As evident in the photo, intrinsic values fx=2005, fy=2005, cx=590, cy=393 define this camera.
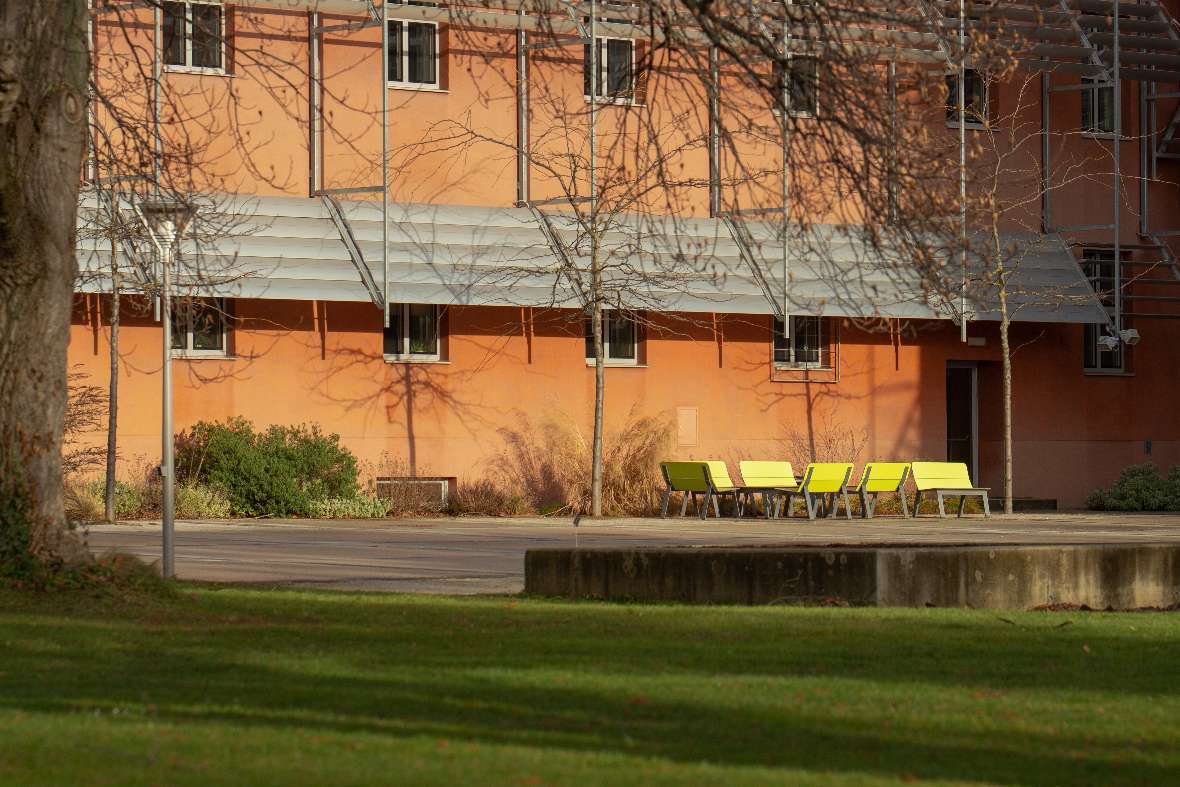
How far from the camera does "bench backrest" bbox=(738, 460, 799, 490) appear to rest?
99.8ft

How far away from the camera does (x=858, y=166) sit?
1285 centimetres

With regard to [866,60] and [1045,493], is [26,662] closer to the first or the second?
[866,60]

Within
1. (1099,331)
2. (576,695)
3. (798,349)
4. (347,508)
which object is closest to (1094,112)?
(1099,331)

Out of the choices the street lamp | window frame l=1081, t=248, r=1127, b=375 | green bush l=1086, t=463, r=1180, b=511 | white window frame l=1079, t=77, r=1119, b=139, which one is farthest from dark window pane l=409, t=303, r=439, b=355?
the street lamp

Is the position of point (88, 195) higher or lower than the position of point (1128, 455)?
higher

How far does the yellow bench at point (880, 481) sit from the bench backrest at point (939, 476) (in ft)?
0.69

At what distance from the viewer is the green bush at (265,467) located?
94.1 feet

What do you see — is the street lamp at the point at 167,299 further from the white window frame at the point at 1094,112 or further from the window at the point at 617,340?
Answer: the white window frame at the point at 1094,112

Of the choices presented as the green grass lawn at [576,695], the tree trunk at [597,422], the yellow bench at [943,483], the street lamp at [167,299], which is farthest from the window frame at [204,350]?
the green grass lawn at [576,695]

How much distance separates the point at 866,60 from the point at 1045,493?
2486 centimetres

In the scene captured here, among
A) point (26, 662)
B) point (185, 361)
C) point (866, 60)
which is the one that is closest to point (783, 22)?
point (866, 60)

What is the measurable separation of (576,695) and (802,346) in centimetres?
2683

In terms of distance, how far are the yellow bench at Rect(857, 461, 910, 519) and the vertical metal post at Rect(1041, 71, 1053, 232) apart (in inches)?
289

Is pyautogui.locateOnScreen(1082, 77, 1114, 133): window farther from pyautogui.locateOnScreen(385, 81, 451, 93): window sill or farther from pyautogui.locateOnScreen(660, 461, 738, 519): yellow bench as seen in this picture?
pyautogui.locateOnScreen(385, 81, 451, 93): window sill
